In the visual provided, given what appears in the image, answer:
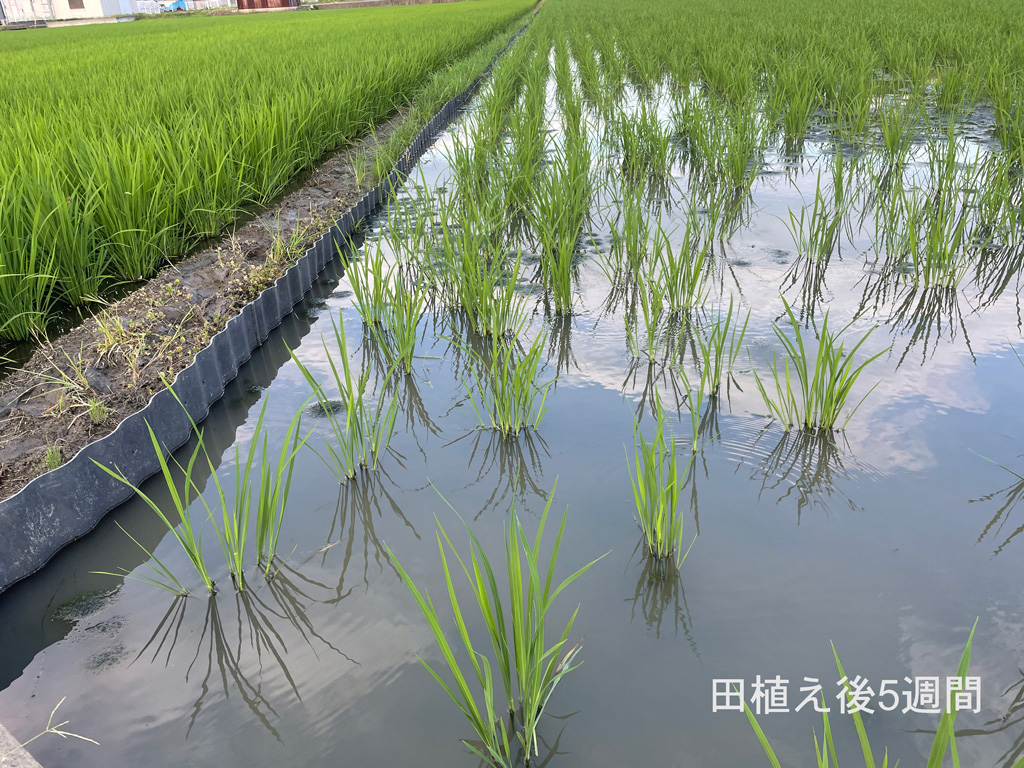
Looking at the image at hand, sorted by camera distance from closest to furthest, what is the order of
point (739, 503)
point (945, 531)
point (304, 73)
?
point (945, 531) → point (739, 503) → point (304, 73)

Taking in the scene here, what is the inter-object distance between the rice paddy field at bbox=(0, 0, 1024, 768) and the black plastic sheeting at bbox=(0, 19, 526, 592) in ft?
0.18

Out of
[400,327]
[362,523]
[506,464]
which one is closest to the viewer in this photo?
[362,523]

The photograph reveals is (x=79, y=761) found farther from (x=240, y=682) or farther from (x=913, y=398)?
(x=913, y=398)

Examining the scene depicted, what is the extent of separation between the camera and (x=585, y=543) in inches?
63.0

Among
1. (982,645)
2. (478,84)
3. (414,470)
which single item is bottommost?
(982,645)

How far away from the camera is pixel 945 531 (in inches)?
62.4

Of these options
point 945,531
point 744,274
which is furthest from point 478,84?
point 945,531

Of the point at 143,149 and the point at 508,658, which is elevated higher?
the point at 143,149

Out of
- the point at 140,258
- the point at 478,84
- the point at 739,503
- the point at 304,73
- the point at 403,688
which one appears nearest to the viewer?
the point at 403,688

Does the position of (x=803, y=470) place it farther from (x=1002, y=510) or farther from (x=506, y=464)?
(x=506, y=464)

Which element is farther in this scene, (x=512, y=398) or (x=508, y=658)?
(x=512, y=398)

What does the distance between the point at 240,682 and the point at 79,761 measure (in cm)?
28

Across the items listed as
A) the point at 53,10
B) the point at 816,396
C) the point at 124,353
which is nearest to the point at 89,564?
the point at 124,353

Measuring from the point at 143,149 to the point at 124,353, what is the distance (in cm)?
133
